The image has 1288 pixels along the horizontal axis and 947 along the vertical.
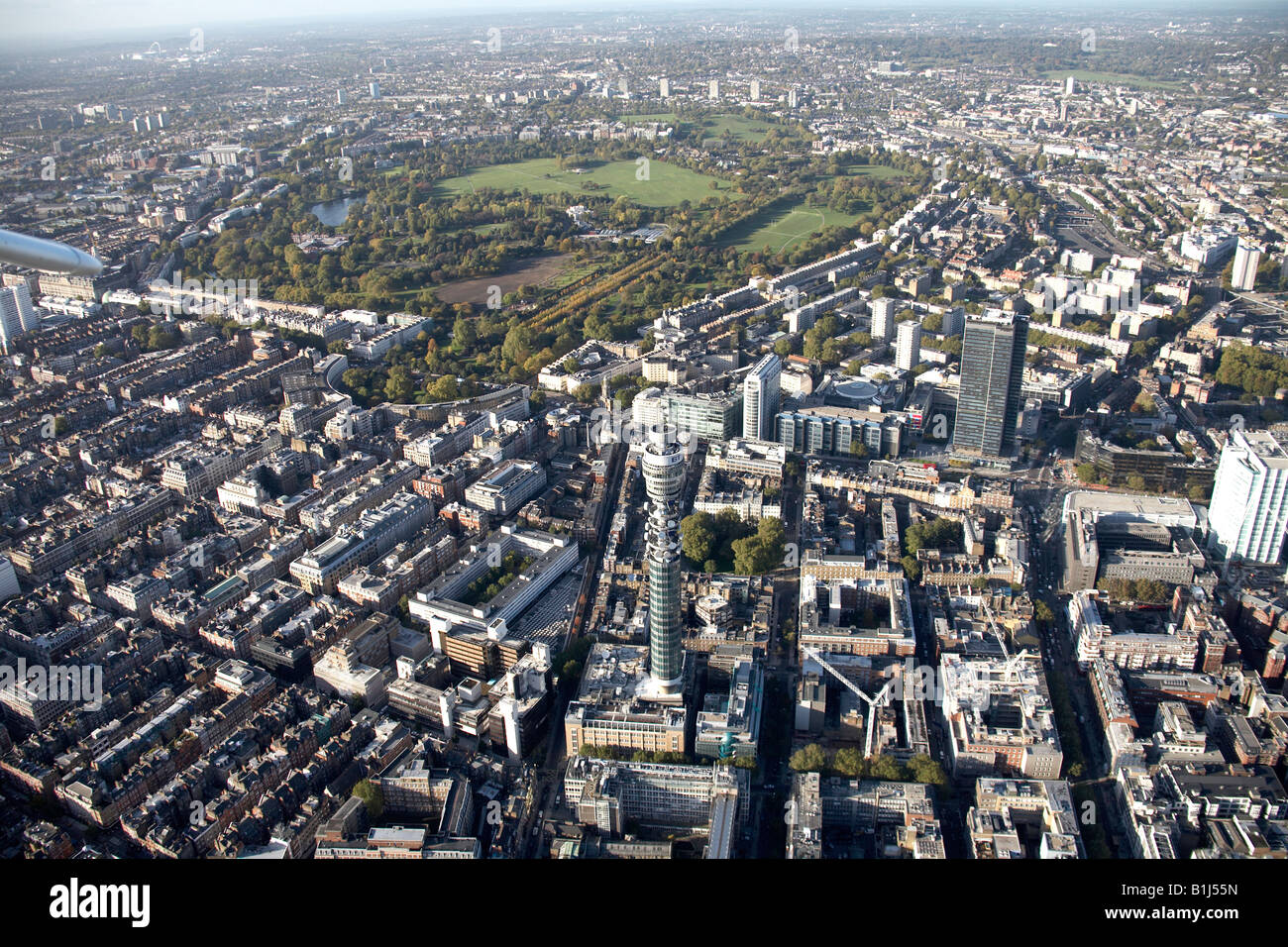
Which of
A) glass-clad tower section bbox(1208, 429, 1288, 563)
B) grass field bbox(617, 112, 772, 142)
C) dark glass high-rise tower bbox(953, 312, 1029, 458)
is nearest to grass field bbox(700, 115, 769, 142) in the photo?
grass field bbox(617, 112, 772, 142)

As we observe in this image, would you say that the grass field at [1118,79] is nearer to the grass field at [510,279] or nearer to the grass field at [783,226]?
the grass field at [783,226]

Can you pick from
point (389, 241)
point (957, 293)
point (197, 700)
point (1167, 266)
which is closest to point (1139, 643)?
point (197, 700)

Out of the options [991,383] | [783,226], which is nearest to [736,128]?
[783,226]


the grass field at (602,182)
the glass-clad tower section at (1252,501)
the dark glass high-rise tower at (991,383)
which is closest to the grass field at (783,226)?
the grass field at (602,182)

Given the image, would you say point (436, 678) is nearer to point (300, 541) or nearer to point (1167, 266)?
point (300, 541)

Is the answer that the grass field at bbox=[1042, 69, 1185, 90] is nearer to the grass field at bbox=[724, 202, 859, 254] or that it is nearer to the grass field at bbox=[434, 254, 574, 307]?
the grass field at bbox=[724, 202, 859, 254]

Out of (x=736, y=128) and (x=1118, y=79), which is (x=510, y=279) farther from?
(x=1118, y=79)
